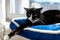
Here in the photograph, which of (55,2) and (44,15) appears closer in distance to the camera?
(44,15)

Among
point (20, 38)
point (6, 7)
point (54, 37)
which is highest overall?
point (6, 7)

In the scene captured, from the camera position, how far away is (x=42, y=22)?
2166 mm

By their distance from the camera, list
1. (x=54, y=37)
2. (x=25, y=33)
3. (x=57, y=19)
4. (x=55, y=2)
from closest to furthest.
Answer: (x=54, y=37)
(x=25, y=33)
(x=57, y=19)
(x=55, y=2)

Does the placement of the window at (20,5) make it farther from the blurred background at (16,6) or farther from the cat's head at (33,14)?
the cat's head at (33,14)

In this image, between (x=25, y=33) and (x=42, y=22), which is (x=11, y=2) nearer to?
(x=42, y=22)

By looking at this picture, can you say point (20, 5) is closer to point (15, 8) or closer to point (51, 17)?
point (15, 8)

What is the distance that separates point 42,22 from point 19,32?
0.55m

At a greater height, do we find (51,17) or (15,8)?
(15,8)

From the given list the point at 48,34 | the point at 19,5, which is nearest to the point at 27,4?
the point at 19,5

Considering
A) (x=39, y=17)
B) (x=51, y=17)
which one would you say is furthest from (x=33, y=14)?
(x=51, y=17)

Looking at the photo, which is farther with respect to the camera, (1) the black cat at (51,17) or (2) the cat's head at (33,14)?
(1) the black cat at (51,17)

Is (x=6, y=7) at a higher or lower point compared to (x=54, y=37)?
higher

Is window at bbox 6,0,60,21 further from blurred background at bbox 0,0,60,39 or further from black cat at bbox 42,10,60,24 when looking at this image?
black cat at bbox 42,10,60,24

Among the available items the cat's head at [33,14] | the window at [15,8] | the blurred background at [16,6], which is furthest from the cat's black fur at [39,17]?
the window at [15,8]
